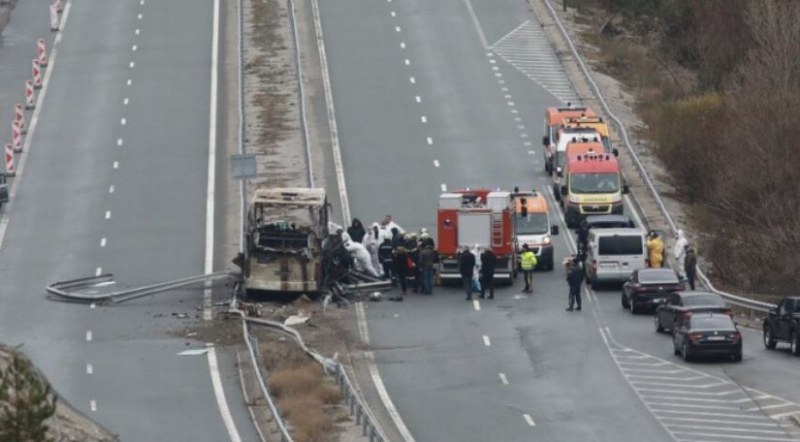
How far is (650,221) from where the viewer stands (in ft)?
204

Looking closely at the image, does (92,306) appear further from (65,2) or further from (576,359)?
(65,2)

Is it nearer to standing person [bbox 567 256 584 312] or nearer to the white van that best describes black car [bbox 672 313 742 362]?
standing person [bbox 567 256 584 312]

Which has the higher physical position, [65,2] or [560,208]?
[65,2]

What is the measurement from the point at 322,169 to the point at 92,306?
1643 cm

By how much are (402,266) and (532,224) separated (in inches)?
206

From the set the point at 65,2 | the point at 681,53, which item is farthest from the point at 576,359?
the point at 65,2

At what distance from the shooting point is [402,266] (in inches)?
2117

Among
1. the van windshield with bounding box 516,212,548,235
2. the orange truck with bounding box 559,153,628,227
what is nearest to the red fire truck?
the van windshield with bounding box 516,212,548,235

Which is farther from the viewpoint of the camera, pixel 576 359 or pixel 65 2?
pixel 65 2

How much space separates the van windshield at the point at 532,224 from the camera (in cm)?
5731

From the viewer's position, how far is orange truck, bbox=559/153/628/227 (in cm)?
6178

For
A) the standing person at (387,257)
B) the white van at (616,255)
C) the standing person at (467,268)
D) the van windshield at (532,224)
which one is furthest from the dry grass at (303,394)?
the van windshield at (532,224)

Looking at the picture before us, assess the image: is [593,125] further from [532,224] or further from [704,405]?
[704,405]

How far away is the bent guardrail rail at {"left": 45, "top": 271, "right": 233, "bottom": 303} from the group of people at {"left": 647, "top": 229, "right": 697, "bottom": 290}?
1042 centimetres
